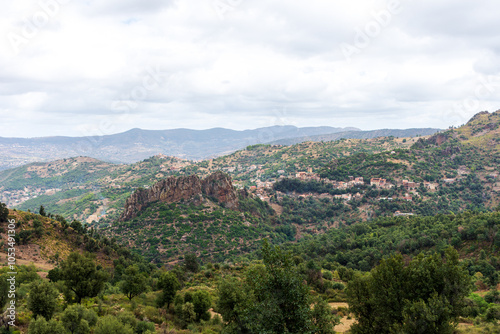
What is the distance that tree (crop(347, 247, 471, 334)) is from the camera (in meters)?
15.6

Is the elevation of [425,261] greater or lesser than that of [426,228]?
greater

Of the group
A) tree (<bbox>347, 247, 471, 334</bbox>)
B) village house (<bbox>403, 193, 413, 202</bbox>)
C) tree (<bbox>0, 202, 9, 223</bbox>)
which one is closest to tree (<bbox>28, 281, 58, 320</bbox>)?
tree (<bbox>347, 247, 471, 334</bbox>)

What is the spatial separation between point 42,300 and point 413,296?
23.5 metres

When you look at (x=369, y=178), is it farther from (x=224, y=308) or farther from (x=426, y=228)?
(x=224, y=308)

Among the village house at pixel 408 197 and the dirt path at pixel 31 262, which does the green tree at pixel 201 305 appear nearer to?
the dirt path at pixel 31 262

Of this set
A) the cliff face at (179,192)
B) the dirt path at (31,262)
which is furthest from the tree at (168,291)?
the cliff face at (179,192)

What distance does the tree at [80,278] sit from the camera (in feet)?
82.4

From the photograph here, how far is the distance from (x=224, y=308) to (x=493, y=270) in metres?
31.8

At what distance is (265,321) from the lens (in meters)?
14.8

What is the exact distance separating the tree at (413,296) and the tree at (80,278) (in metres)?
21.2

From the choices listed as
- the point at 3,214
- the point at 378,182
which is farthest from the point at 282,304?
the point at 378,182

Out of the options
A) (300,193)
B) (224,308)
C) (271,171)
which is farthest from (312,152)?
(224,308)

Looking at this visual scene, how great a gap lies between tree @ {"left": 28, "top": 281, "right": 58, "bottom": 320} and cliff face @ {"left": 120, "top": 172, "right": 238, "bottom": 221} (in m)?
58.2

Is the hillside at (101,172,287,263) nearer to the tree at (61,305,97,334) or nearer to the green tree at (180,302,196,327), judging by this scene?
the green tree at (180,302,196,327)
